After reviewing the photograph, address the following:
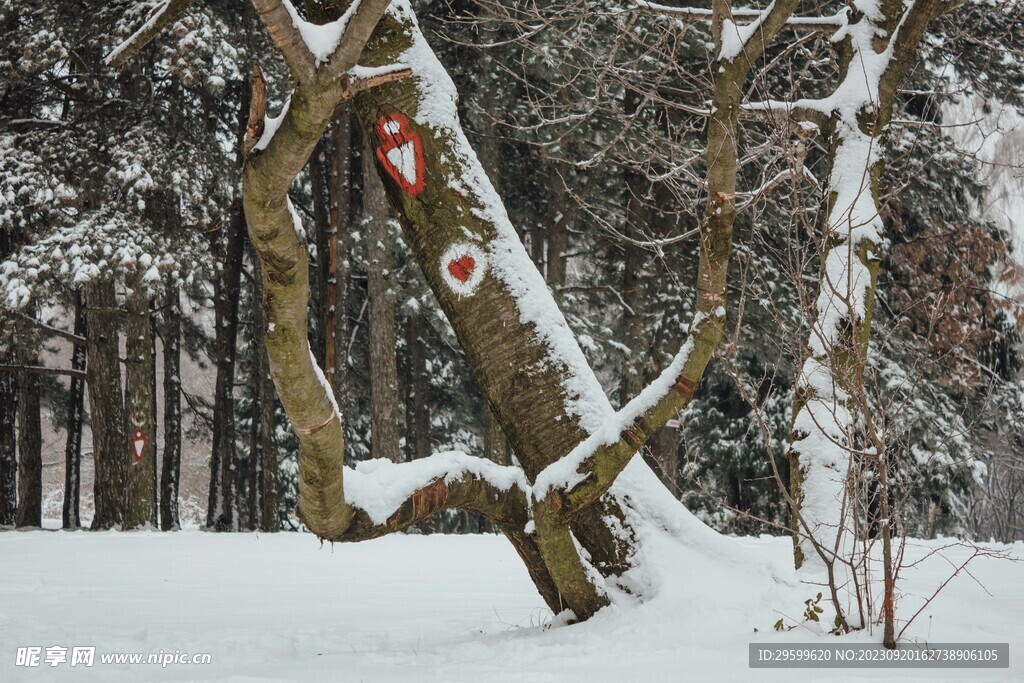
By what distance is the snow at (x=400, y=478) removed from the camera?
3453mm

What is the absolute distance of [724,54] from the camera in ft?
11.7

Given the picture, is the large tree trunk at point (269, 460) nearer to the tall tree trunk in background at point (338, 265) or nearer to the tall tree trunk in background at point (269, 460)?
the tall tree trunk in background at point (269, 460)

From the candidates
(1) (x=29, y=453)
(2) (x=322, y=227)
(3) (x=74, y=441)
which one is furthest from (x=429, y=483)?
(3) (x=74, y=441)

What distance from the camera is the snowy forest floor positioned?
329cm

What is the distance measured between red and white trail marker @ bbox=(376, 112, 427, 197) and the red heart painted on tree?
15.2 inches

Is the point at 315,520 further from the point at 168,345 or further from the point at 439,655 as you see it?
the point at 168,345

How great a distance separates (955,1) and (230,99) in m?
14.6

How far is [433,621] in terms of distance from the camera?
5.14 m

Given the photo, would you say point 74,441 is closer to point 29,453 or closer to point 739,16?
point 29,453

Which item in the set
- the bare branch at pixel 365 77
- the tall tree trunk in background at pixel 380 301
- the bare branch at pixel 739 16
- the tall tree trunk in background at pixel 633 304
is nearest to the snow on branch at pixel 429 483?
the bare branch at pixel 365 77

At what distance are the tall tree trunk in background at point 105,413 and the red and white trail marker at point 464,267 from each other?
10856 mm

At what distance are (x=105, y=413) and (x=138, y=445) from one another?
84 centimetres

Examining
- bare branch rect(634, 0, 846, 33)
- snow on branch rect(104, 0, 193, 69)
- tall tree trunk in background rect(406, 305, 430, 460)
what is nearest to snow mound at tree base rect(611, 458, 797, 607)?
snow on branch rect(104, 0, 193, 69)

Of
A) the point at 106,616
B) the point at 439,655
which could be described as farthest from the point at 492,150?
the point at 439,655
